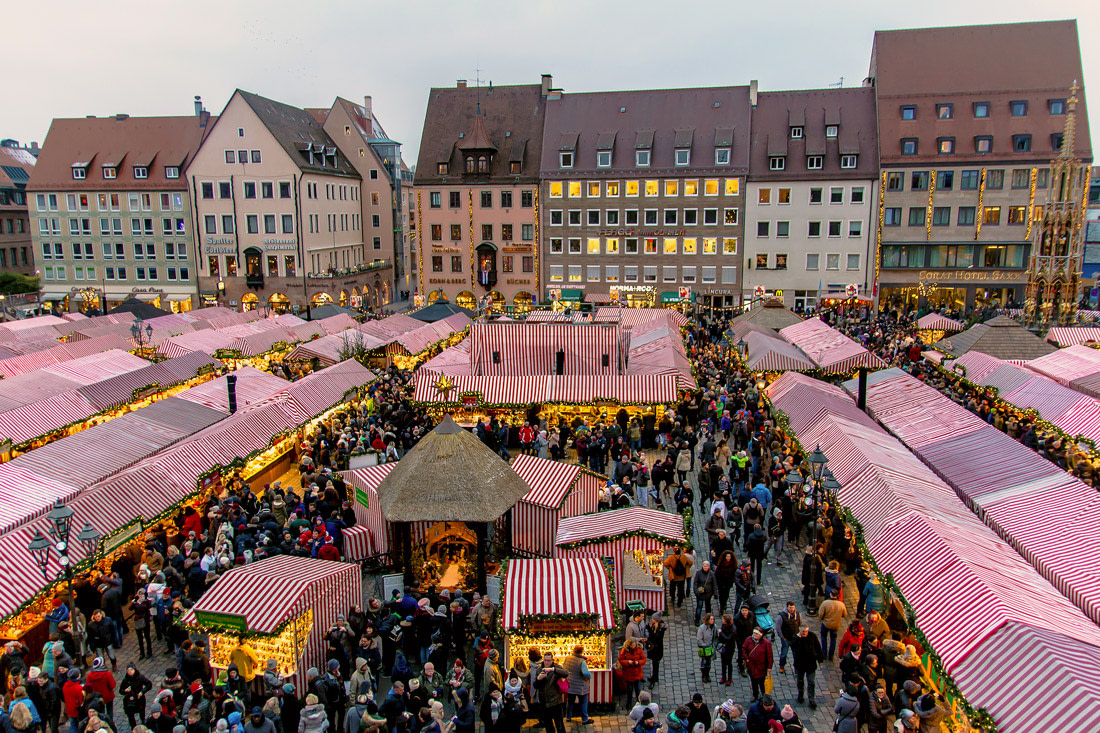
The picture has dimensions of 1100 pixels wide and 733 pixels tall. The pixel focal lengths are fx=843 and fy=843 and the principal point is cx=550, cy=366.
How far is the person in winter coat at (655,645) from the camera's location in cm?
1148

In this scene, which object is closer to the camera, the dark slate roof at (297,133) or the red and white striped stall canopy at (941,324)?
the red and white striped stall canopy at (941,324)

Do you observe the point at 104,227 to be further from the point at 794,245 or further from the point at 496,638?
the point at 496,638

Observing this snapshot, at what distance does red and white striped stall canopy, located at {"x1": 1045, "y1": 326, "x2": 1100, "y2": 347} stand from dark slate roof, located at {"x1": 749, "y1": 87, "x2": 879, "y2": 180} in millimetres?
22478

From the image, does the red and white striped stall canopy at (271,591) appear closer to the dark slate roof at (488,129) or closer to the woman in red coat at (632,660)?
the woman in red coat at (632,660)

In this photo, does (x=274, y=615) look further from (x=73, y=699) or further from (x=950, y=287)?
(x=950, y=287)

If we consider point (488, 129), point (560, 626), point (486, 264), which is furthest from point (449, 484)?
point (488, 129)

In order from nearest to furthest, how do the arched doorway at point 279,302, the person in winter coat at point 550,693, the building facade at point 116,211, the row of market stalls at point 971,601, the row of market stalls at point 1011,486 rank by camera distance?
1. the row of market stalls at point 971,601
2. the person in winter coat at point 550,693
3. the row of market stalls at point 1011,486
4. the arched doorway at point 279,302
5. the building facade at point 116,211

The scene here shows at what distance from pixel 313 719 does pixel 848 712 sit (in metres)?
6.01

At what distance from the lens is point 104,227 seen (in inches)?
2271

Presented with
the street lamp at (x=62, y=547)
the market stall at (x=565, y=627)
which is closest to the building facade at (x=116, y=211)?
the street lamp at (x=62, y=547)

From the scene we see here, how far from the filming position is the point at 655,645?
38.0 ft

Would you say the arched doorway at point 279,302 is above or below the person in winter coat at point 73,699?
above

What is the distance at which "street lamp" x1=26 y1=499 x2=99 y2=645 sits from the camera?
11.6m

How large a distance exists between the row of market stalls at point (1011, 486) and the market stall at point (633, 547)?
17.3 ft
